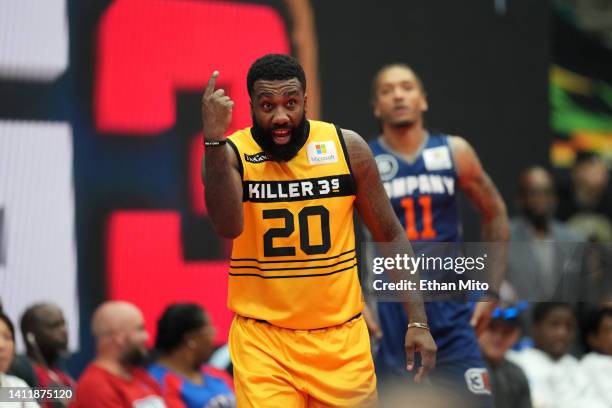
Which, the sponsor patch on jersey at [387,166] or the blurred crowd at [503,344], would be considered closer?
the blurred crowd at [503,344]

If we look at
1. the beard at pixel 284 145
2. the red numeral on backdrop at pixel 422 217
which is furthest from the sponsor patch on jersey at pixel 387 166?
the beard at pixel 284 145

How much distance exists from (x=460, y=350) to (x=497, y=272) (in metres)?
0.52

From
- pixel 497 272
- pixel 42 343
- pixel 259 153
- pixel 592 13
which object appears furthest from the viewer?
pixel 592 13

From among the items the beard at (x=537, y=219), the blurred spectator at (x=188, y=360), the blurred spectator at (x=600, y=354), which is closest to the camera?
the blurred spectator at (x=188, y=360)

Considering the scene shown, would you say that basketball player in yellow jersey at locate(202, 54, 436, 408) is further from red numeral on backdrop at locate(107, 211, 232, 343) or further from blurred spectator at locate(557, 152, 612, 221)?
blurred spectator at locate(557, 152, 612, 221)

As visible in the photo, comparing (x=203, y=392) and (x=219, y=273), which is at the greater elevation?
(x=219, y=273)

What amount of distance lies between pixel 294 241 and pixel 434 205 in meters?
1.97

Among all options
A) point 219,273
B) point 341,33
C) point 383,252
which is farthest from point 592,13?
point 383,252

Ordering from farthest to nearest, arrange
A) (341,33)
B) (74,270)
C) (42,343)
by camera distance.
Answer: (341,33) < (74,270) < (42,343)

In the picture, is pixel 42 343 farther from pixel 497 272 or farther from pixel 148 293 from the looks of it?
pixel 497 272

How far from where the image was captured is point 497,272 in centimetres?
655

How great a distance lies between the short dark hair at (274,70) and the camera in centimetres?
503

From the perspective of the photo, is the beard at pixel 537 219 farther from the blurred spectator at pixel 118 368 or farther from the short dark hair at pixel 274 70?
the short dark hair at pixel 274 70

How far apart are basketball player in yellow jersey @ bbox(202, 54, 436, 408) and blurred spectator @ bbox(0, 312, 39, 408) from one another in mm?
1388
